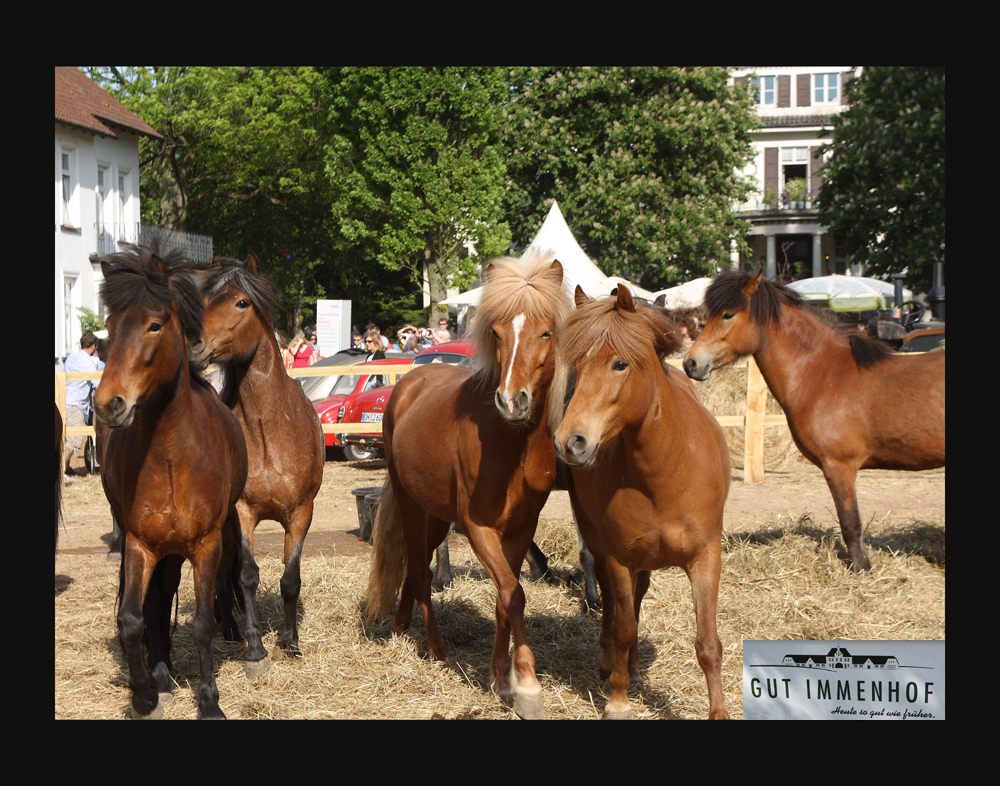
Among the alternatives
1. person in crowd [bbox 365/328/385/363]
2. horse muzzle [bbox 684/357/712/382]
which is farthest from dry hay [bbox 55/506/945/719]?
person in crowd [bbox 365/328/385/363]

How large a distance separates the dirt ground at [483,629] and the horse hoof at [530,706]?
209 millimetres

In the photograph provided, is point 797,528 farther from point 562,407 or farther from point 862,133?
point 862,133

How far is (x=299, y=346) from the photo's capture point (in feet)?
59.0

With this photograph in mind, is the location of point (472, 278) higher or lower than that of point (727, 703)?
higher

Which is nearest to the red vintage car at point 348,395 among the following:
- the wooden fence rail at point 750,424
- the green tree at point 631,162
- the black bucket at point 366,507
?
the wooden fence rail at point 750,424

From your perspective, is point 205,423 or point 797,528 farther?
point 797,528

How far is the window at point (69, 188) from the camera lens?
21922 mm

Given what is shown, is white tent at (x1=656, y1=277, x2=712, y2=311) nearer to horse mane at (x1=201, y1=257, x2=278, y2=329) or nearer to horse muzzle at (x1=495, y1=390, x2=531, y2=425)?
horse mane at (x1=201, y1=257, x2=278, y2=329)

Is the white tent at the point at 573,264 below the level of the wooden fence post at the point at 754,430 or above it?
above

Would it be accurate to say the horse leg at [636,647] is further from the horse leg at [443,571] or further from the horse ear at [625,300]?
the horse leg at [443,571]

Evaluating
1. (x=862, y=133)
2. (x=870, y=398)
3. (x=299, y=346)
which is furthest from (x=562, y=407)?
(x=862, y=133)

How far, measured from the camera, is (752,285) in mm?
6789

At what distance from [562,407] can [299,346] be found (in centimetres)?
1454

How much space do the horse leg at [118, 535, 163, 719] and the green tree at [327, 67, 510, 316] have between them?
651 inches
